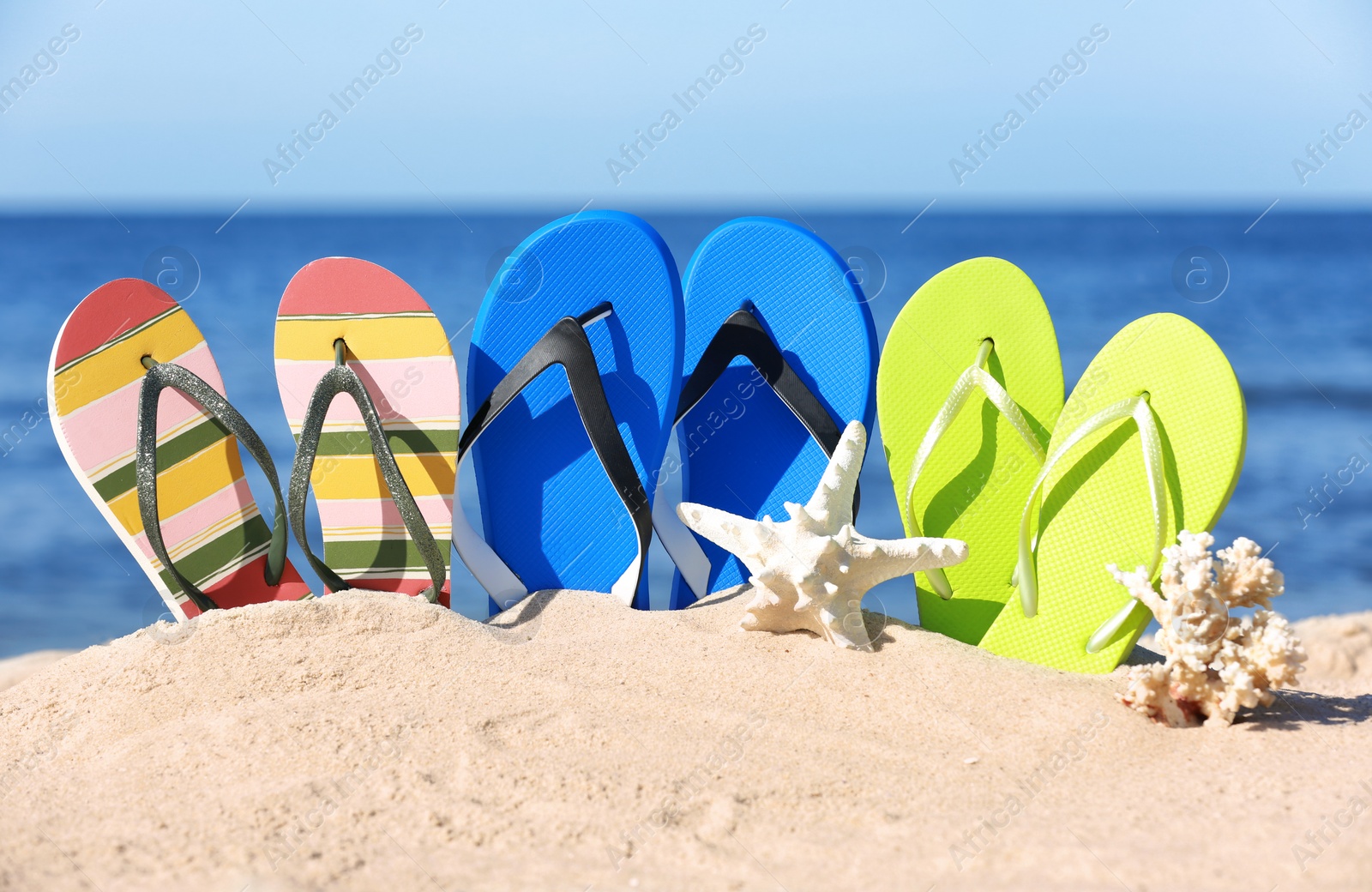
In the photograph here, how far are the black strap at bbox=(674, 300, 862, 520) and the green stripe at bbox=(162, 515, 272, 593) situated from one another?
4.25 feet

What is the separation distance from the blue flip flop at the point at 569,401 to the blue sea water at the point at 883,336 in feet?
0.81

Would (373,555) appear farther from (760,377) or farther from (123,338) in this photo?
(760,377)

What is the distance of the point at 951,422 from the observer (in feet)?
9.14

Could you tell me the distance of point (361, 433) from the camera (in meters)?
2.95

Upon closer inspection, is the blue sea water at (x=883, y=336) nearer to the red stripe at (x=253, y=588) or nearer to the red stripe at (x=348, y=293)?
the red stripe at (x=253, y=588)

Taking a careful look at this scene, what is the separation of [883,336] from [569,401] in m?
7.13

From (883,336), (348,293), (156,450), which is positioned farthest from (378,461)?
(883,336)

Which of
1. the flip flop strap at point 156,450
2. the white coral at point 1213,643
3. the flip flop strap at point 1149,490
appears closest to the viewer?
the white coral at point 1213,643

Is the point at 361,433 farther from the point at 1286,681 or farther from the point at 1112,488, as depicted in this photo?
the point at 1286,681

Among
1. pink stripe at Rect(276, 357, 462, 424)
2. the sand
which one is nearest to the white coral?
the sand

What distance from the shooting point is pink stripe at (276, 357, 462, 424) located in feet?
9.43

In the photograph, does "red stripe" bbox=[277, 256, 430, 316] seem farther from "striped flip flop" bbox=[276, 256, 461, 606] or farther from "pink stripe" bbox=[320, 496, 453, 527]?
"pink stripe" bbox=[320, 496, 453, 527]

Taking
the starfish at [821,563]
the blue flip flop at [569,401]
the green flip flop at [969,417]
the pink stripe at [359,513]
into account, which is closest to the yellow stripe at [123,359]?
the pink stripe at [359,513]

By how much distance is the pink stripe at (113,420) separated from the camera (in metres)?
2.68
